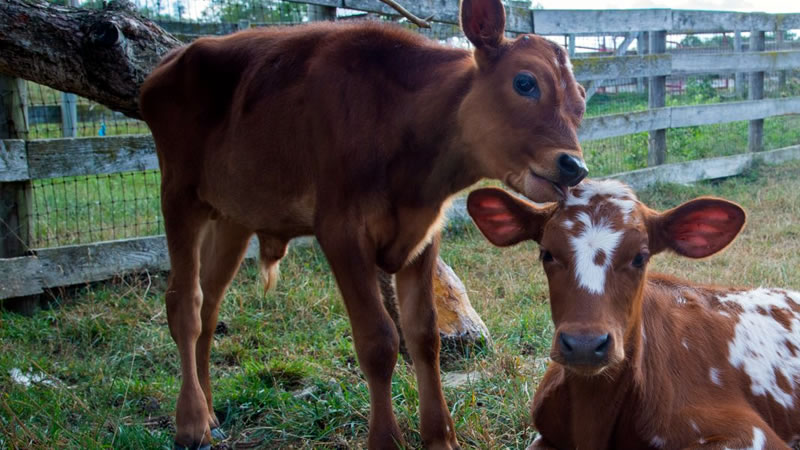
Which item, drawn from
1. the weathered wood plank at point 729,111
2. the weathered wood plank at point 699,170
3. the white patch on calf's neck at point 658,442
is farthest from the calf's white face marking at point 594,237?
the weathered wood plank at point 729,111

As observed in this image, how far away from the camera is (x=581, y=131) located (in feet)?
33.0

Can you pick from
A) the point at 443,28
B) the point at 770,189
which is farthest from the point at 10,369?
the point at 770,189

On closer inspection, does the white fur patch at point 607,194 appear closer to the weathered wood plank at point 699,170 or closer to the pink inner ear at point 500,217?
the pink inner ear at point 500,217

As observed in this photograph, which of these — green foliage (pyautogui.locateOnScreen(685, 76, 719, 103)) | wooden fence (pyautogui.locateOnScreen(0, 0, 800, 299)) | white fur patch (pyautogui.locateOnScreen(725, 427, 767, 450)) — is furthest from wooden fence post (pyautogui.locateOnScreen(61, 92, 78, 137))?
green foliage (pyautogui.locateOnScreen(685, 76, 719, 103))

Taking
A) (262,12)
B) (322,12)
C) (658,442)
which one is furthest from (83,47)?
(262,12)

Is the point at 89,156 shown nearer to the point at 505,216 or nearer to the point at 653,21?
the point at 505,216

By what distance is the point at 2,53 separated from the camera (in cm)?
504

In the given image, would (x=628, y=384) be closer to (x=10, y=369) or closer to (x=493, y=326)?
(x=493, y=326)

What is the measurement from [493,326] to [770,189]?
20.2 feet

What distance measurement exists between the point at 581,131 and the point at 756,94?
4966 millimetres

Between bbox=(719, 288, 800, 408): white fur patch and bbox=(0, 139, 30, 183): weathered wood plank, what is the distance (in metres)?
5.47

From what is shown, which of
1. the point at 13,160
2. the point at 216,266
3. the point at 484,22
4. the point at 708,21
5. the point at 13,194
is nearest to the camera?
the point at 484,22

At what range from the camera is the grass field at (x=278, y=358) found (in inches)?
173

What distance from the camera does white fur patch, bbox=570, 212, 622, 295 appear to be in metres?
3.36
